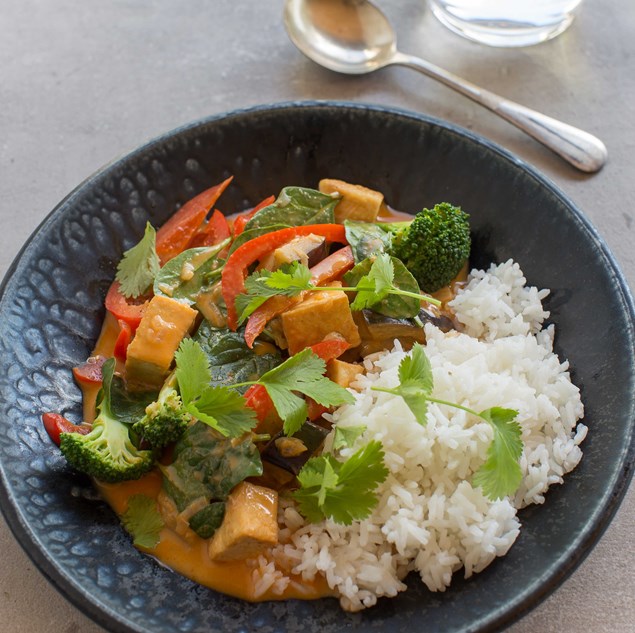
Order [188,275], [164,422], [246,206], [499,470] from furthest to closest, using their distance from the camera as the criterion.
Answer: [246,206], [188,275], [164,422], [499,470]

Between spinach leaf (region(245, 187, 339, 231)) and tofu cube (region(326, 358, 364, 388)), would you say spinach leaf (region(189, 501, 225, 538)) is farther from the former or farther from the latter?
spinach leaf (region(245, 187, 339, 231))

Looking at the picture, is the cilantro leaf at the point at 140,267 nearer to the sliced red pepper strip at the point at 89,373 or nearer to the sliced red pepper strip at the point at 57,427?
the sliced red pepper strip at the point at 89,373

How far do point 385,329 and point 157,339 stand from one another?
95 cm

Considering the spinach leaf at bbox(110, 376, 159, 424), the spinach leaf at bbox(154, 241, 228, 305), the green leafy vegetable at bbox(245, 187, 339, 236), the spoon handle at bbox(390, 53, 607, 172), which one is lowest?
the spinach leaf at bbox(110, 376, 159, 424)

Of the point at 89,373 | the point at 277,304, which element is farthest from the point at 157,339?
the point at 277,304

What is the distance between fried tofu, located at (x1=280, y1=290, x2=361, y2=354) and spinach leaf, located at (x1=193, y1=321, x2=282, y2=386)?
5.2 inches

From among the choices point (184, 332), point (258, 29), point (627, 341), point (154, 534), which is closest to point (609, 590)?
point (627, 341)

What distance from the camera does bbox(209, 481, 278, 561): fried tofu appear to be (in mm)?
2666

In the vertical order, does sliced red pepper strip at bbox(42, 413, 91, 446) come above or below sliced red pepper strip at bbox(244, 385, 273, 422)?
below

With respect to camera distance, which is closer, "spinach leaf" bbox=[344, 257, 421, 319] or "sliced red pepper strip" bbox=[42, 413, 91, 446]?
"sliced red pepper strip" bbox=[42, 413, 91, 446]

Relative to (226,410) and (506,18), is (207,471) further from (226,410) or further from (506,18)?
(506,18)

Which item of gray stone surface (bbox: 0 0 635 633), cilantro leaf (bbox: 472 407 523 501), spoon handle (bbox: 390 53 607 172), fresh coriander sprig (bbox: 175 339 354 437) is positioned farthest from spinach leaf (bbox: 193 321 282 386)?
spoon handle (bbox: 390 53 607 172)

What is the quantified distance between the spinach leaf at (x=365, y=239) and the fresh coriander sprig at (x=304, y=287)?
0.66 feet

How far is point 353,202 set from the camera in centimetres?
362
